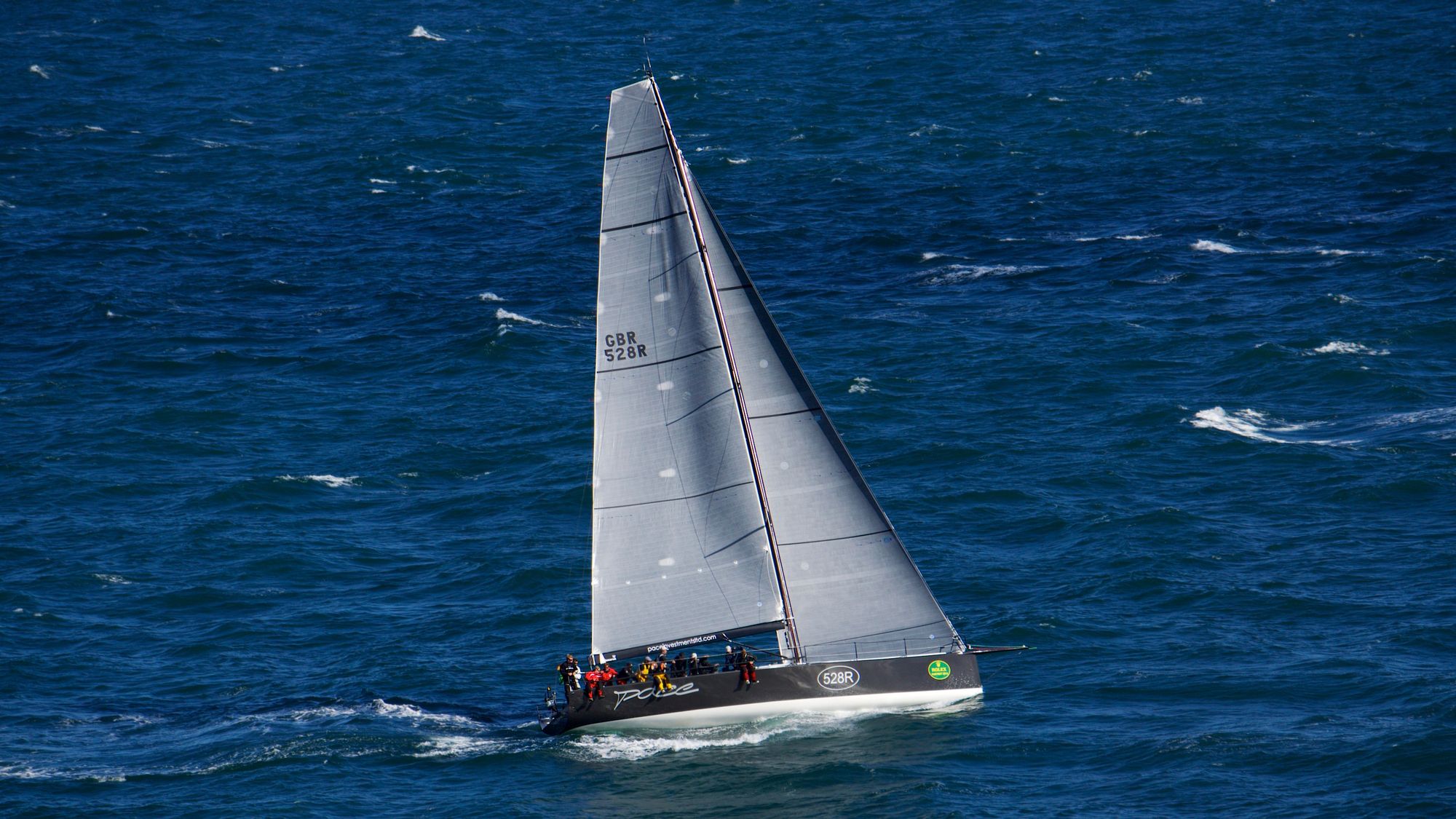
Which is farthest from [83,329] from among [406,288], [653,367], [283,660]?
[653,367]

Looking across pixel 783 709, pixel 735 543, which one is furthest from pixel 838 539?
pixel 783 709

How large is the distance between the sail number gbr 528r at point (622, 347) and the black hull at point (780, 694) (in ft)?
33.6

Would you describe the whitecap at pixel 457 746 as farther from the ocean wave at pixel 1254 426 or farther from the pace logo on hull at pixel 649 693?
the ocean wave at pixel 1254 426

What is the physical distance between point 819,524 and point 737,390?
5096 millimetres

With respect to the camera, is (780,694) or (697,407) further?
(780,694)

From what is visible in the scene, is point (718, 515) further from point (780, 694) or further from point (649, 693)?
point (649, 693)

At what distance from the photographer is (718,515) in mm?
52750

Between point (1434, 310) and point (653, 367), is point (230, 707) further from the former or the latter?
point (1434, 310)

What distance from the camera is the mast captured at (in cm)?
5000

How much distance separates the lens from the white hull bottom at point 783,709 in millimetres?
53656

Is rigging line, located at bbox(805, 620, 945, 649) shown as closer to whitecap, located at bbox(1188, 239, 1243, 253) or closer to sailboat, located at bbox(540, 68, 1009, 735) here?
sailboat, located at bbox(540, 68, 1009, 735)

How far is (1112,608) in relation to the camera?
2534 inches

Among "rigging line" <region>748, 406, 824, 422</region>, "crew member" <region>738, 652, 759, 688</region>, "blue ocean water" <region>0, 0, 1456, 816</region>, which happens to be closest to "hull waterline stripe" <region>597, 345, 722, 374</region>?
"rigging line" <region>748, 406, 824, 422</region>

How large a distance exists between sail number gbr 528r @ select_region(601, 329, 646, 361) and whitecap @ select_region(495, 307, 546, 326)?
4930 centimetres
